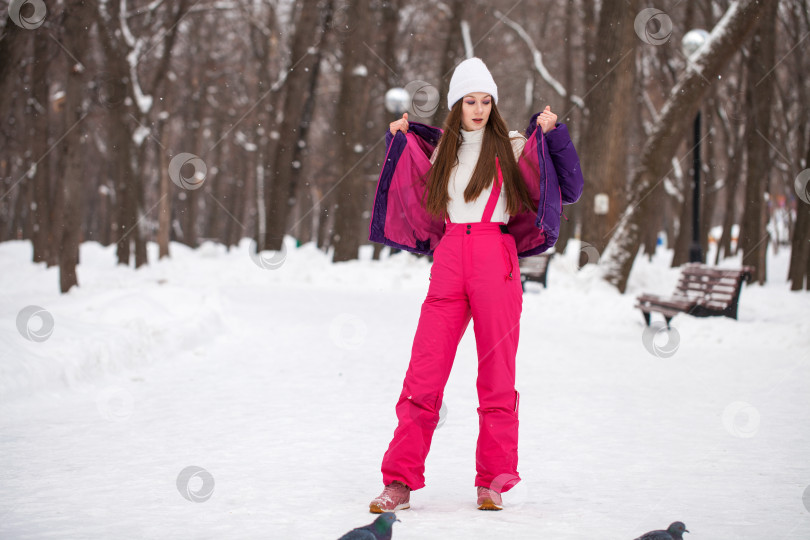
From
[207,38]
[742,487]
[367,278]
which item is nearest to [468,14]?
[207,38]

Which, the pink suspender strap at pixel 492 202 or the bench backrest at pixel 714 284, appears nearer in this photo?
the pink suspender strap at pixel 492 202

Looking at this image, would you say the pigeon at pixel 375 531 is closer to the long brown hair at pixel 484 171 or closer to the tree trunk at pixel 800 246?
the long brown hair at pixel 484 171

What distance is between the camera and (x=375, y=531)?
2518 millimetres

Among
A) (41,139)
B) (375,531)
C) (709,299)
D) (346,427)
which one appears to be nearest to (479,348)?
(375,531)

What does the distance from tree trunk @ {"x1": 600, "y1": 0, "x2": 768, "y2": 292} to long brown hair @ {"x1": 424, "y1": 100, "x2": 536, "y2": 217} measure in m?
9.78

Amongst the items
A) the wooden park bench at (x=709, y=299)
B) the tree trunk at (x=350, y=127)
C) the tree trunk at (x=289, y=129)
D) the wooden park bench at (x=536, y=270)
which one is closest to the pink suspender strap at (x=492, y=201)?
the wooden park bench at (x=709, y=299)

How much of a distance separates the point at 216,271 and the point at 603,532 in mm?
17249

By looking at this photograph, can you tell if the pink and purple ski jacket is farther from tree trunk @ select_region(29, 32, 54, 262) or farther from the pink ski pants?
tree trunk @ select_region(29, 32, 54, 262)

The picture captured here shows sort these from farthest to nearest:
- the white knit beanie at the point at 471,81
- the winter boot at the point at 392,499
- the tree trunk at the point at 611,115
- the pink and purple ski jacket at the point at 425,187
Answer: the tree trunk at the point at 611,115, the white knit beanie at the point at 471,81, the pink and purple ski jacket at the point at 425,187, the winter boot at the point at 392,499

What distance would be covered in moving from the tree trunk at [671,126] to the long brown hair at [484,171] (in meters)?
9.78

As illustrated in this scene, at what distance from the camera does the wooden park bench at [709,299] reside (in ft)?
32.4

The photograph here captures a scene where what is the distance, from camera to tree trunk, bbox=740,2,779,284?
1594cm

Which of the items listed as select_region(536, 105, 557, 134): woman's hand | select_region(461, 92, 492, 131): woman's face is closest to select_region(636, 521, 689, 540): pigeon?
select_region(536, 105, 557, 134): woman's hand

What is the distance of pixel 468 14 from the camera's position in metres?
22.7
